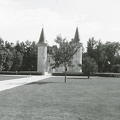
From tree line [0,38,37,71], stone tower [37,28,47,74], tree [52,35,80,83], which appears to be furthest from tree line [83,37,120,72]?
tree [52,35,80,83]

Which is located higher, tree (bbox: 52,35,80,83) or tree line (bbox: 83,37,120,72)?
tree line (bbox: 83,37,120,72)

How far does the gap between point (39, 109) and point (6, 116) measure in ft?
5.28

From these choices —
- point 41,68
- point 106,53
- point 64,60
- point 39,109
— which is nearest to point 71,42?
point 64,60

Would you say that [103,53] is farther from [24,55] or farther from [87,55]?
[24,55]

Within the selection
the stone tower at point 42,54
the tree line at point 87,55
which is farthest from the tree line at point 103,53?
the stone tower at point 42,54

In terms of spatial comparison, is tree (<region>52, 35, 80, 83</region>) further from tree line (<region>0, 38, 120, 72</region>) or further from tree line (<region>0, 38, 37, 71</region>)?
tree line (<region>0, 38, 37, 71</region>)

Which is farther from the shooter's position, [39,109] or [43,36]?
[43,36]

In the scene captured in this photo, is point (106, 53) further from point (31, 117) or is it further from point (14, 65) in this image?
point (31, 117)

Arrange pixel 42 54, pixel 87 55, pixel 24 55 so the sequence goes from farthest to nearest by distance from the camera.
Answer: pixel 24 55 < pixel 87 55 < pixel 42 54

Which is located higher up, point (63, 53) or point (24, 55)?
point (24, 55)

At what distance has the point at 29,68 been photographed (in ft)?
256

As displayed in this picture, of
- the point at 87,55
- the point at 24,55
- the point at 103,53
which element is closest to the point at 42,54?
the point at 24,55

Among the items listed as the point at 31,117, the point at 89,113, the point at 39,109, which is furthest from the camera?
the point at 39,109

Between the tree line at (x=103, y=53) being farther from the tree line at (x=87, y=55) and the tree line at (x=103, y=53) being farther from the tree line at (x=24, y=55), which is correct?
the tree line at (x=24, y=55)
